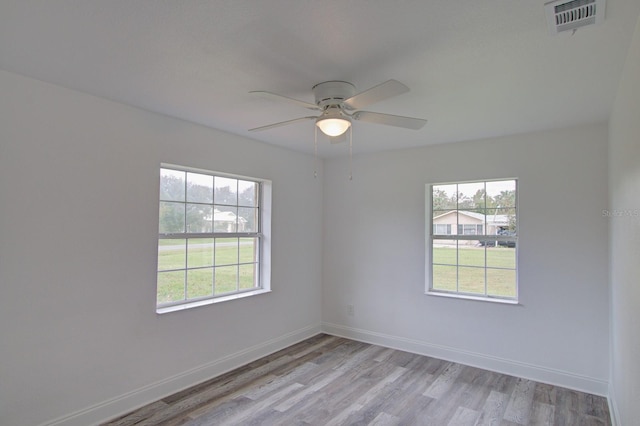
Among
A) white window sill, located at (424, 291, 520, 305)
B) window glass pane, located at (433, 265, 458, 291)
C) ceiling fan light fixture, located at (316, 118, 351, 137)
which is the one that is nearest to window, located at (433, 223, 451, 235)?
window glass pane, located at (433, 265, 458, 291)

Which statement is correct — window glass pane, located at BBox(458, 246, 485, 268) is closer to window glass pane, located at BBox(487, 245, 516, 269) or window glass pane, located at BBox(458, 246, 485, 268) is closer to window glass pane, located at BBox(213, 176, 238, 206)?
window glass pane, located at BBox(487, 245, 516, 269)

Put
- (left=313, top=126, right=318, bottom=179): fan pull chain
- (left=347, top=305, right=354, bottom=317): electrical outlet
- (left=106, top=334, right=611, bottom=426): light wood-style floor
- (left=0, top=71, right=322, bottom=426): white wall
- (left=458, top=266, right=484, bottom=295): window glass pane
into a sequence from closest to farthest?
(left=0, top=71, right=322, bottom=426): white wall → (left=106, top=334, right=611, bottom=426): light wood-style floor → (left=313, top=126, right=318, bottom=179): fan pull chain → (left=458, top=266, right=484, bottom=295): window glass pane → (left=347, top=305, right=354, bottom=317): electrical outlet

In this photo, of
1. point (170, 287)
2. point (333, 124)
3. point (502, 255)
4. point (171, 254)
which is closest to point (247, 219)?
point (171, 254)

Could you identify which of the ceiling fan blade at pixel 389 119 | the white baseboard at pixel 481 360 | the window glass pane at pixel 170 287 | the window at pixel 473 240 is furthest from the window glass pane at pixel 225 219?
the window at pixel 473 240

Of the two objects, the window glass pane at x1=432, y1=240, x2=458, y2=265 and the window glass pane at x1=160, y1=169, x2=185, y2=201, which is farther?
the window glass pane at x1=432, y1=240, x2=458, y2=265

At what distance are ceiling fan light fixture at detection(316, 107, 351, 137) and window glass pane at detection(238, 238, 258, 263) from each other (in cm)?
202

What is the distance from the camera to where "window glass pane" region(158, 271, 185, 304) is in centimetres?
322

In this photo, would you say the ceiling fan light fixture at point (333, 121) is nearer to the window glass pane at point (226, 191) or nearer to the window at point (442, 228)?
the window glass pane at point (226, 191)

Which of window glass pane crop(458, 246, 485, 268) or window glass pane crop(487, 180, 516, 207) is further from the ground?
→ window glass pane crop(487, 180, 516, 207)

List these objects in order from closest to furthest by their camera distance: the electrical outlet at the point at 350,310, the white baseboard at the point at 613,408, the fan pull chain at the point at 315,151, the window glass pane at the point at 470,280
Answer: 1. the white baseboard at the point at 613,408
2. the fan pull chain at the point at 315,151
3. the window glass pane at the point at 470,280
4. the electrical outlet at the point at 350,310

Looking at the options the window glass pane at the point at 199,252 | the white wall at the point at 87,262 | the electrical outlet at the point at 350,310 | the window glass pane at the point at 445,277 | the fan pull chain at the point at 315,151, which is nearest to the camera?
the white wall at the point at 87,262

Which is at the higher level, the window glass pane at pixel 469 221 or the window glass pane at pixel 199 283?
the window glass pane at pixel 469 221

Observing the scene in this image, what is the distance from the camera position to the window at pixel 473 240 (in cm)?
377

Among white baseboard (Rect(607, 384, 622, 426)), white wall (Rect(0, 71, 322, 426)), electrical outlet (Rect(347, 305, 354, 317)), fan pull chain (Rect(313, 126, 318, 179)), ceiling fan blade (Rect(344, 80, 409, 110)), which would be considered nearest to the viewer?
ceiling fan blade (Rect(344, 80, 409, 110))
